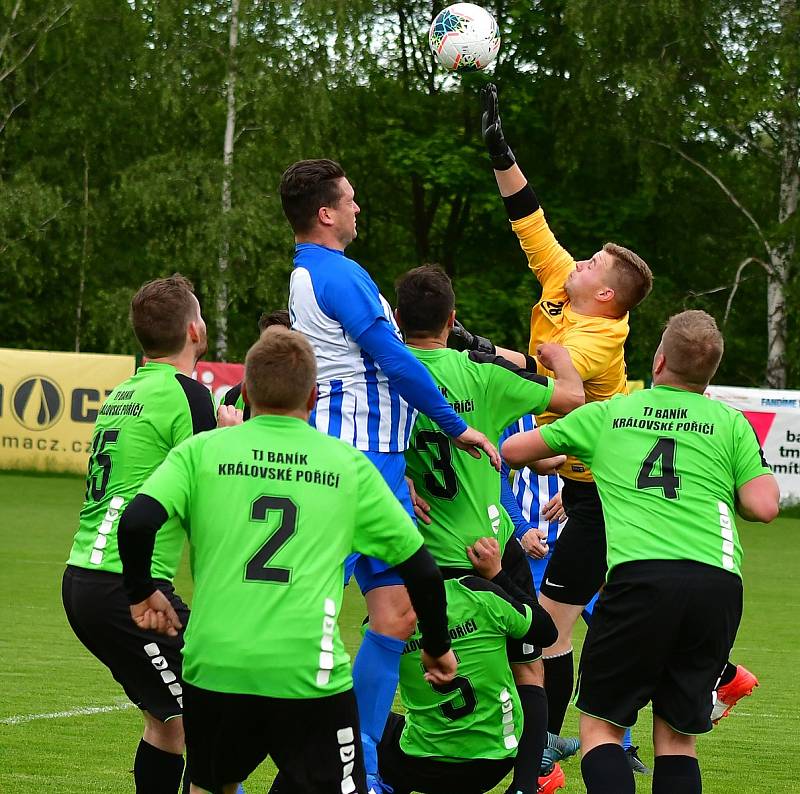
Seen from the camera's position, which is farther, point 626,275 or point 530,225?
point 530,225

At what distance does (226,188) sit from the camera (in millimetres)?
29469

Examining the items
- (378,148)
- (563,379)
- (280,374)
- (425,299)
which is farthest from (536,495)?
(378,148)

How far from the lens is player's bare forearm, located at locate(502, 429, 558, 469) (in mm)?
5152

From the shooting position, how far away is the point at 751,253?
29672 millimetres

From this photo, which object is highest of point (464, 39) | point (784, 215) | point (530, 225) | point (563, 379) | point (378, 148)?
point (378, 148)

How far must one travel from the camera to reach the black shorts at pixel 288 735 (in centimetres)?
388

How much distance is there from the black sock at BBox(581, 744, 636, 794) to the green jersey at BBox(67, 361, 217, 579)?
5.42 feet

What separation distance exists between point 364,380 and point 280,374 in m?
1.51

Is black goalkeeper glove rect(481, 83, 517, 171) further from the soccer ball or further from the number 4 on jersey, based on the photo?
the number 4 on jersey

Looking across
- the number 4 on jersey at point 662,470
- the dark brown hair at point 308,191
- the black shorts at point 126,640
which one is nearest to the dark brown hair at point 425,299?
the dark brown hair at point 308,191

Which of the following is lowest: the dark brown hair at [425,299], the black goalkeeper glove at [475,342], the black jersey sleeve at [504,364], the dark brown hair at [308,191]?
the black jersey sleeve at [504,364]

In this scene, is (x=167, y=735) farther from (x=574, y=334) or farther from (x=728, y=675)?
(x=728, y=675)

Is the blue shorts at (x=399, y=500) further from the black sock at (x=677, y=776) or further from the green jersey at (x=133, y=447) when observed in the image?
the black sock at (x=677, y=776)

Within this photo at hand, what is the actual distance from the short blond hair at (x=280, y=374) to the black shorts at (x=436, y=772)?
2.04 m
